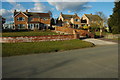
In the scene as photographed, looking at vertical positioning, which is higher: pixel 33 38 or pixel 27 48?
pixel 33 38

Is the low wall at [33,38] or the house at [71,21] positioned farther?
the house at [71,21]

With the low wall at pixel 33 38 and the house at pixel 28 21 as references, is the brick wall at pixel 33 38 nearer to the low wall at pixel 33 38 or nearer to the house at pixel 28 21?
the low wall at pixel 33 38

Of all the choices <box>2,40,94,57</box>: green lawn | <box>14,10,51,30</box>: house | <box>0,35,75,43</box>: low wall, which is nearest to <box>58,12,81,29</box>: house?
<box>14,10,51,30</box>: house

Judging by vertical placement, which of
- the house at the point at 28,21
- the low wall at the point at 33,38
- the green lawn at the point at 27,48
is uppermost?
the house at the point at 28,21

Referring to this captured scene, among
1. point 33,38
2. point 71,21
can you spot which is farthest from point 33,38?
point 71,21

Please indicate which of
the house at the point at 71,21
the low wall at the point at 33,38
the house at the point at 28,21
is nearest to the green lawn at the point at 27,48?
the low wall at the point at 33,38

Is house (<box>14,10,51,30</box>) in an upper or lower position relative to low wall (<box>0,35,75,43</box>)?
upper

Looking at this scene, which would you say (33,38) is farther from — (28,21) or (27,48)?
(28,21)

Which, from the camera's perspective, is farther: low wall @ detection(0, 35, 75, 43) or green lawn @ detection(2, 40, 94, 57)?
low wall @ detection(0, 35, 75, 43)

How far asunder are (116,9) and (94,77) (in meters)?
34.7

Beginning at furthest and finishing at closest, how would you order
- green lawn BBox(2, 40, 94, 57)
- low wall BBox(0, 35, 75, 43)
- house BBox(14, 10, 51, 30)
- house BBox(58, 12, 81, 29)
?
house BBox(58, 12, 81, 29) → house BBox(14, 10, 51, 30) → low wall BBox(0, 35, 75, 43) → green lawn BBox(2, 40, 94, 57)

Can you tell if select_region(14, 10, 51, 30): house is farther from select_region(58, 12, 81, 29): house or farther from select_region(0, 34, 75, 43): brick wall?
select_region(0, 34, 75, 43): brick wall

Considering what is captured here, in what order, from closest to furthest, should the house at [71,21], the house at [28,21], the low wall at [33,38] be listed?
the low wall at [33,38] → the house at [28,21] → the house at [71,21]

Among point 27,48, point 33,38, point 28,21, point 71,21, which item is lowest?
point 27,48
